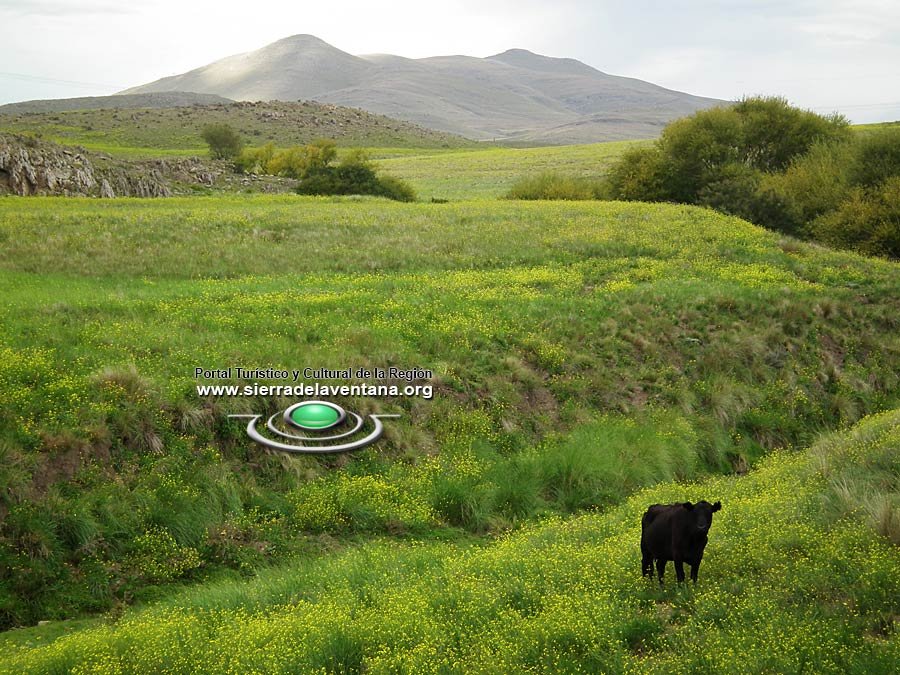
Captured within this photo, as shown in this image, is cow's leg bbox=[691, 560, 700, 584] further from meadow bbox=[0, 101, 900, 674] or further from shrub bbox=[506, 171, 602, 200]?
shrub bbox=[506, 171, 602, 200]

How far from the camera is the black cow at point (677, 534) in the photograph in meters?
8.19

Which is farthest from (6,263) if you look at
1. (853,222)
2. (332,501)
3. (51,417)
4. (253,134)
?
(253,134)

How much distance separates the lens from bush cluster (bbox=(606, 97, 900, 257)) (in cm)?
3988

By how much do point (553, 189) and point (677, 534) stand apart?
165 feet

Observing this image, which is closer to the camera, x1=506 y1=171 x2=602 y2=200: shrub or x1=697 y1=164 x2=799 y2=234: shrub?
x1=697 y1=164 x2=799 y2=234: shrub

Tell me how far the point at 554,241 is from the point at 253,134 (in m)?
107

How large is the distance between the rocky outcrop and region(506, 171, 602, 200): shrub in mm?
27271

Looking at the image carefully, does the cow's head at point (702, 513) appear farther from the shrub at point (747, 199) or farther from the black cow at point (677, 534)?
the shrub at point (747, 199)

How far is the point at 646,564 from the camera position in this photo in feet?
30.5

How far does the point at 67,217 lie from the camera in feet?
102

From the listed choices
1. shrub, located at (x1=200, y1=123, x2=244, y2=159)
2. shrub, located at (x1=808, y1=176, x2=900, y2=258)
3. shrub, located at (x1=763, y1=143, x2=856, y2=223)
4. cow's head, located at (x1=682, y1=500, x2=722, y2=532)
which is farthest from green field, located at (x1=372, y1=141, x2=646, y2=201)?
cow's head, located at (x1=682, y1=500, x2=722, y2=532)

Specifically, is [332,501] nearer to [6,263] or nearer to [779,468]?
[779,468]

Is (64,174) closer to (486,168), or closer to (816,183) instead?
(816,183)

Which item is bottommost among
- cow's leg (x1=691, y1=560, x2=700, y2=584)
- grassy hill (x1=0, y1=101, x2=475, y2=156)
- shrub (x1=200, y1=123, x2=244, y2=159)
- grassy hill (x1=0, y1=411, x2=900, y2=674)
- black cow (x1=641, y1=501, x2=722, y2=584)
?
grassy hill (x1=0, y1=411, x2=900, y2=674)
